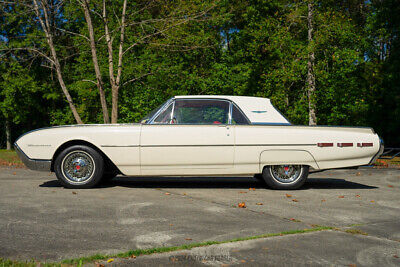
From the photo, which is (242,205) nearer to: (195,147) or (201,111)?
(195,147)

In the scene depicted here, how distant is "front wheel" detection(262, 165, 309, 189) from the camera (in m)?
7.42

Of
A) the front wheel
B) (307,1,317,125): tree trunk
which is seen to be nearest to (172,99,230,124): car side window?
the front wheel

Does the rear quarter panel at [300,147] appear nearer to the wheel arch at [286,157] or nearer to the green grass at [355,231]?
the wheel arch at [286,157]

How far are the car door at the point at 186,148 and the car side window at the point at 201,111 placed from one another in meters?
0.12

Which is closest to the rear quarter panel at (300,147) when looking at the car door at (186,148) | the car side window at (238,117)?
the car side window at (238,117)

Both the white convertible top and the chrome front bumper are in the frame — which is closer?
the chrome front bumper

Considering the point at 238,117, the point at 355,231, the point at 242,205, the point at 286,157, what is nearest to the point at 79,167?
the point at 238,117

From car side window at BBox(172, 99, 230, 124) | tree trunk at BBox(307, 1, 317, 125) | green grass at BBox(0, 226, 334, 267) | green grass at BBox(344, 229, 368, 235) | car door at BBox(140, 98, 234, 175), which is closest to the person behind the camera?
green grass at BBox(0, 226, 334, 267)

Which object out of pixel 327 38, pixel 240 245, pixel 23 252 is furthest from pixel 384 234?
pixel 327 38

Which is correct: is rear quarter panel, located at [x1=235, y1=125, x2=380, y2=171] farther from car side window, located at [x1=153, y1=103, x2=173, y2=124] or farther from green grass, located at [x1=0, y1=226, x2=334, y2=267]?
green grass, located at [x1=0, y1=226, x2=334, y2=267]

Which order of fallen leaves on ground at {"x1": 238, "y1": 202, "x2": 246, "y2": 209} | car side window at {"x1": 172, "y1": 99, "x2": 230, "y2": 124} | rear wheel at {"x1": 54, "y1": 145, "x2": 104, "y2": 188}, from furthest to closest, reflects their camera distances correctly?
car side window at {"x1": 172, "y1": 99, "x2": 230, "y2": 124} < rear wheel at {"x1": 54, "y1": 145, "x2": 104, "y2": 188} < fallen leaves on ground at {"x1": 238, "y1": 202, "x2": 246, "y2": 209}

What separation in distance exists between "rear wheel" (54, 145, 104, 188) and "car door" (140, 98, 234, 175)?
843 mm

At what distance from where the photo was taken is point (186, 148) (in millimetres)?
7094

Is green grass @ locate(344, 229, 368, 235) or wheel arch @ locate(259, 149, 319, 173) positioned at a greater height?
wheel arch @ locate(259, 149, 319, 173)
